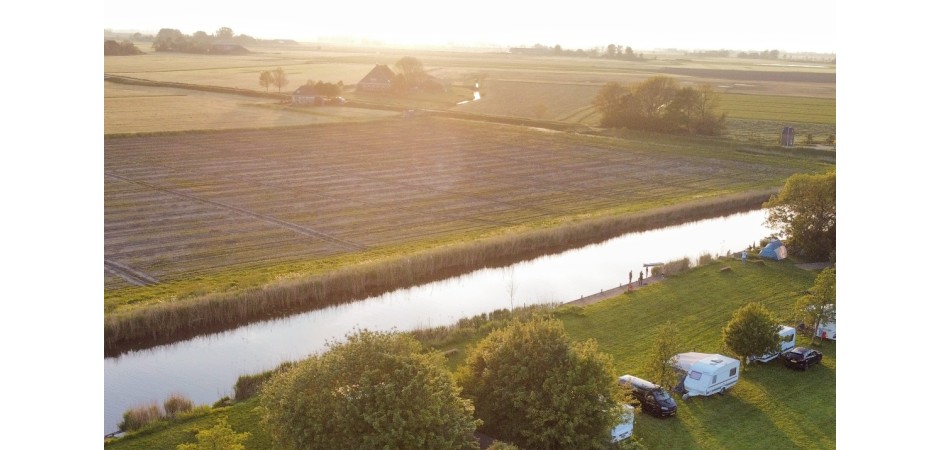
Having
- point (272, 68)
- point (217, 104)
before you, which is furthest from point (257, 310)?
point (272, 68)

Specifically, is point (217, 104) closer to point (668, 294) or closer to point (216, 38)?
Answer: point (216, 38)

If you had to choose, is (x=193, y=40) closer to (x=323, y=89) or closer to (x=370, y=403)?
(x=323, y=89)

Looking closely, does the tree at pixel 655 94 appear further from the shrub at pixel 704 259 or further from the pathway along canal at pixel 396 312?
the shrub at pixel 704 259

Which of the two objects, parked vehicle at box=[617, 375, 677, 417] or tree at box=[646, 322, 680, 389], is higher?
tree at box=[646, 322, 680, 389]

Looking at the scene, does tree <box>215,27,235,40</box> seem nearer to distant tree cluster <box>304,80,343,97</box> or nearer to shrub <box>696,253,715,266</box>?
distant tree cluster <box>304,80,343,97</box>

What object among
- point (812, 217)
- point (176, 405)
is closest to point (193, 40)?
point (812, 217)

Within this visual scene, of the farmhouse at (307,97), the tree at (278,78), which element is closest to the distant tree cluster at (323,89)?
the farmhouse at (307,97)

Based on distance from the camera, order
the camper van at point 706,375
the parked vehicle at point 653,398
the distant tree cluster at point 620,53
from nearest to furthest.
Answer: the parked vehicle at point 653,398 → the camper van at point 706,375 → the distant tree cluster at point 620,53

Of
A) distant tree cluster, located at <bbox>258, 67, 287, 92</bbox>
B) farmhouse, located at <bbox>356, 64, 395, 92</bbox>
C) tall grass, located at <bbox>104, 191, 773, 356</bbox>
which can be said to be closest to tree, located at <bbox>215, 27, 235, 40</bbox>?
distant tree cluster, located at <bbox>258, 67, 287, 92</bbox>
